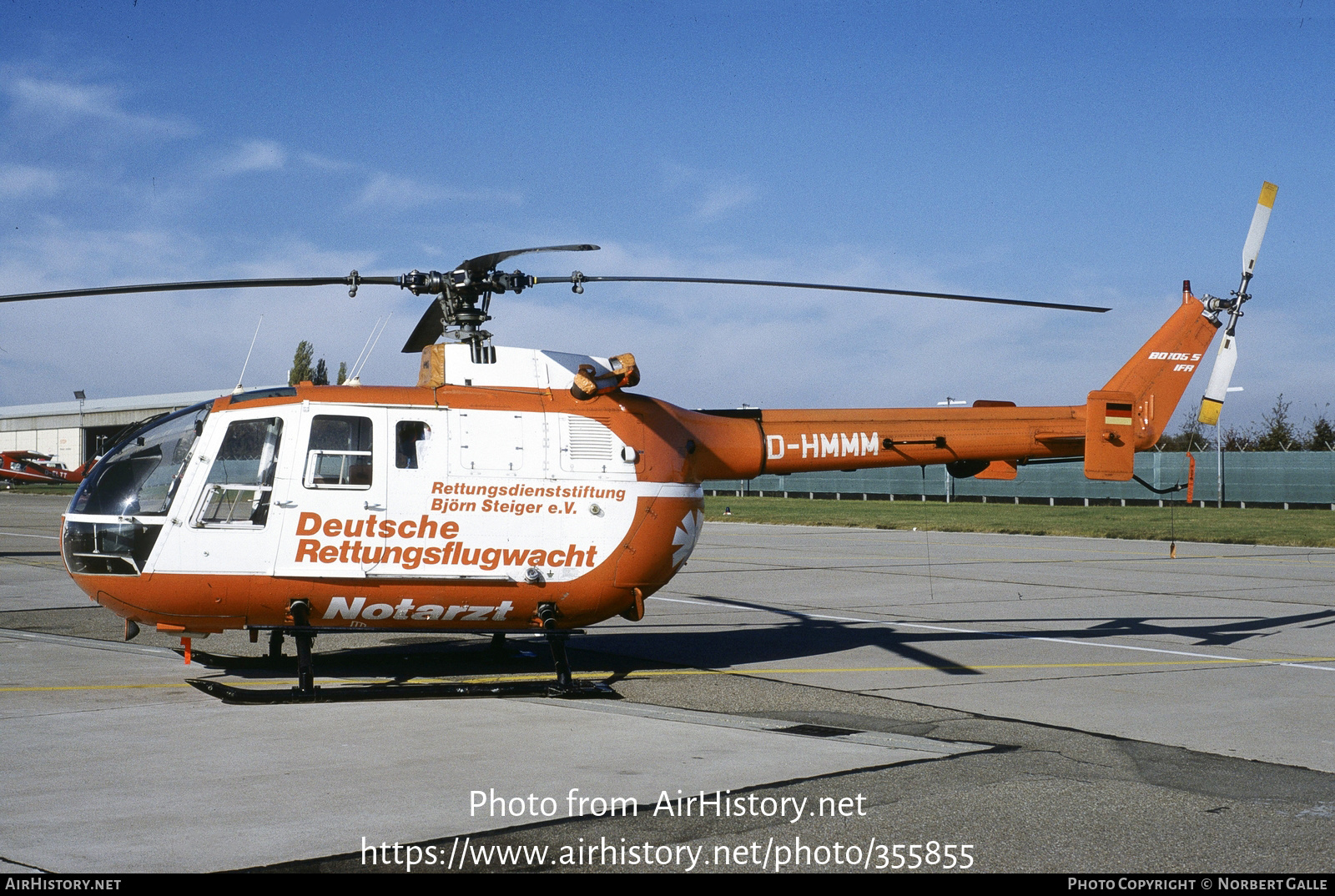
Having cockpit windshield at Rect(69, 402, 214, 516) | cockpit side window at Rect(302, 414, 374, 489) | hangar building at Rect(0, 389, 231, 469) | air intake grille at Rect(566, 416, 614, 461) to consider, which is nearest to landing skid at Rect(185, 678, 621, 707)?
cockpit windshield at Rect(69, 402, 214, 516)

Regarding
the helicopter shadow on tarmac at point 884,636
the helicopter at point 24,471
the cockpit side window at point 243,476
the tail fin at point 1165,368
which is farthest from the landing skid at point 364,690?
the helicopter at point 24,471

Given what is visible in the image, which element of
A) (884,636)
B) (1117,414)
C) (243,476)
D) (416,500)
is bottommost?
(884,636)

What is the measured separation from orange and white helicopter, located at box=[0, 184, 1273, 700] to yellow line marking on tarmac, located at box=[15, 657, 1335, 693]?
53 centimetres

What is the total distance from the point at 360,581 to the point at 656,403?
3.20 meters

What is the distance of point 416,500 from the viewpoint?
967 cm

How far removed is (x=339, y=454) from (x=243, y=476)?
795 mm

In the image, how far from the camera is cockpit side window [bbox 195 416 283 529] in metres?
9.45

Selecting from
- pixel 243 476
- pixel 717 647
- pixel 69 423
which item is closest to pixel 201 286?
pixel 243 476

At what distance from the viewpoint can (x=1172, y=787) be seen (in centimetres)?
666

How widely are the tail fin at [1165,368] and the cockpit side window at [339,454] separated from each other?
7.92m

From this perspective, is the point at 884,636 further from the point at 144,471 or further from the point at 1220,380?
the point at 144,471

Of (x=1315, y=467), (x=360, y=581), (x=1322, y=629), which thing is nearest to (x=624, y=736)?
(x=360, y=581)

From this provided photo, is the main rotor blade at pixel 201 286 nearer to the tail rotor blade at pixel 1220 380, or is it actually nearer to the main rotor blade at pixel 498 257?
Result: the main rotor blade at pixel 498 257

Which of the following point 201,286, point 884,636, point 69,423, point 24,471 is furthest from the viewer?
point 69,423
